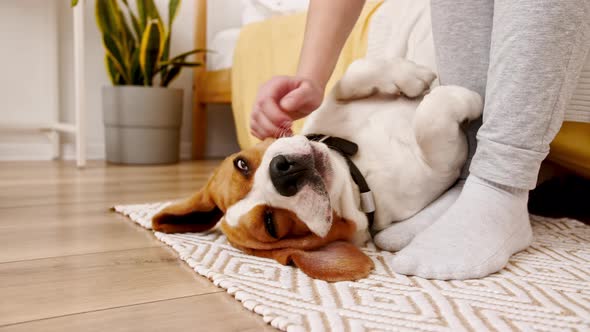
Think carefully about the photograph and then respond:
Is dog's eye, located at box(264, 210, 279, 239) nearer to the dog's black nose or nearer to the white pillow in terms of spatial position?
the dog's black nose

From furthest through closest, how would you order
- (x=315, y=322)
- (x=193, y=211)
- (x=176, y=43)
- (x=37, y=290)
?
(x=176, y=43) → (x=193, y=211) → (x=37, y=290) → (x=315, y=322)

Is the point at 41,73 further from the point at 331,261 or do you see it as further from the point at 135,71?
the point at 331,261

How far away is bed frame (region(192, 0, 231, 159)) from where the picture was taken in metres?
2.78

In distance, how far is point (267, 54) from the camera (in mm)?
2092

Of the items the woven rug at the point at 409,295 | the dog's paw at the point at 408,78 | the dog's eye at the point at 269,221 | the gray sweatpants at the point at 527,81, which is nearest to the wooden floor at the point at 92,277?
the woven rug at the point at 409,295

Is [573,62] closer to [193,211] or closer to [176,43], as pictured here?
[193,211]

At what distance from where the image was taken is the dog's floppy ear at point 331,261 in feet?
2.60

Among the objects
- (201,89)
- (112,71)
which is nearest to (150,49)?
(112,71)

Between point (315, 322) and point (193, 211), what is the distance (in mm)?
506

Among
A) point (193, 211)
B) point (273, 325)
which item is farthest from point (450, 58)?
point (273, 325)

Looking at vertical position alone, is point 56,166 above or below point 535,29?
below

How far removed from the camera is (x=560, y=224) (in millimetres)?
1226

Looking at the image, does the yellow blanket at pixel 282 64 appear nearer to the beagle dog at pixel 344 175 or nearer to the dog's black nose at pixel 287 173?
the beagle dog at pixel 344 175

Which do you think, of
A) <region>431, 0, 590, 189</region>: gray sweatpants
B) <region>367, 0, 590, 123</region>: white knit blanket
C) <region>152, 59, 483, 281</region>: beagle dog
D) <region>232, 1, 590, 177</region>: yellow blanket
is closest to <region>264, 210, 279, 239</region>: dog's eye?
<region>152, 59, 483, 281</region>: beagle dog
